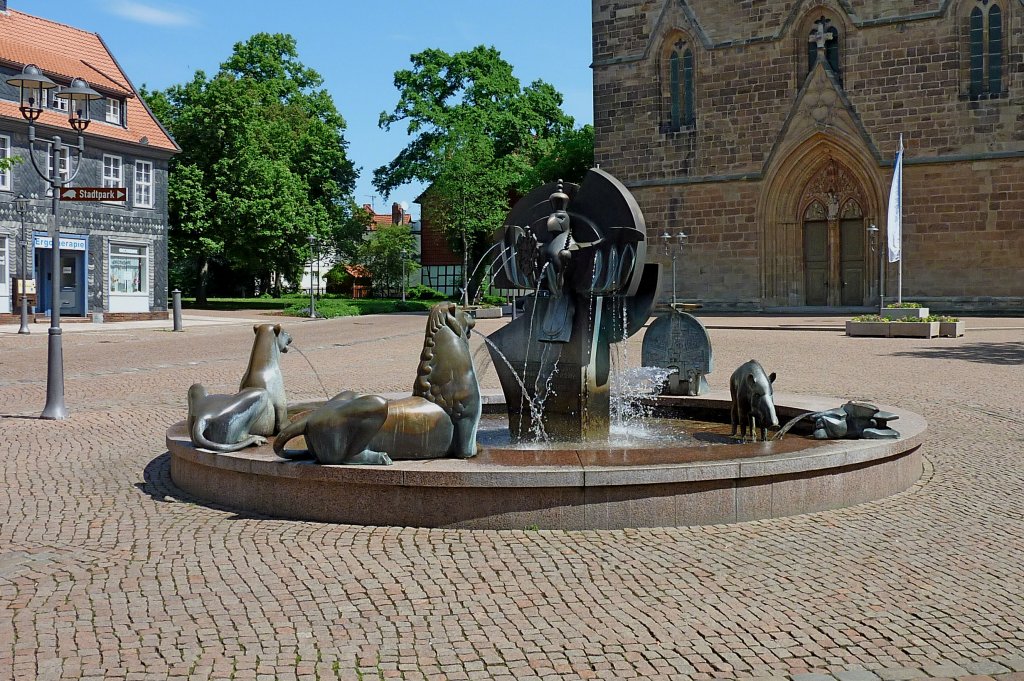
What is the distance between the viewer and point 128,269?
39.5 m

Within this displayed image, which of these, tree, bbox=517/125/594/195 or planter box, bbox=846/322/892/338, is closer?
planter box, bbox=846/322/892/338

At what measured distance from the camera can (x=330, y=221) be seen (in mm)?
57969

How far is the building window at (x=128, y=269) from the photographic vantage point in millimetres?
38875

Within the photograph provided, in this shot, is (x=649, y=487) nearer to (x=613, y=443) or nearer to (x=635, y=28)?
(x=613, y=443)

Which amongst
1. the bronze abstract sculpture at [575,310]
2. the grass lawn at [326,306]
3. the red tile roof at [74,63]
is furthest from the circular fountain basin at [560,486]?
the grass lawn at [326,306]

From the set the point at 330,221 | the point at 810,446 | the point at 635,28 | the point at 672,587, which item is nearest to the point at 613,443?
the point at 810,446

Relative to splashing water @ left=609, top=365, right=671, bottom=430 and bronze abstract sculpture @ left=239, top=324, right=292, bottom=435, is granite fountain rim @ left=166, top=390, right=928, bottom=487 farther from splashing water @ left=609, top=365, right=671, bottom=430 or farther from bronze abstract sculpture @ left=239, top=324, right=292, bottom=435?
splashing water @ left=609, top=365, right=671, bottom=430

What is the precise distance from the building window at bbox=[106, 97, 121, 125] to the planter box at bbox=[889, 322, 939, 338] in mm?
30133

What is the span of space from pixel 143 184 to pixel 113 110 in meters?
3.05

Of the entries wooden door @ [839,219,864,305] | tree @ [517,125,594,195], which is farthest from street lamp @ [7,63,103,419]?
tree @ [517,125,594,195]

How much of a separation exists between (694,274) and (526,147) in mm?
26262

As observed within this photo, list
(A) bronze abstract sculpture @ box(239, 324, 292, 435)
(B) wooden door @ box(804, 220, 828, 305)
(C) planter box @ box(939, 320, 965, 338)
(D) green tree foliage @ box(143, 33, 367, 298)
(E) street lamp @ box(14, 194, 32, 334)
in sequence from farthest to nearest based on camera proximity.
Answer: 1. (D) green tree foliage @ box(143, 33, 367, 298)
2. (B) wooden door @ box(804, 220, 828, 305)
3. (E) street lamp @ box(14, 194, 32, 334)
4. (C) planter box @ box(939, 320, 965, 338)
5. (A) bronze abstract sculpture @ box(239, 324, 292, 435)

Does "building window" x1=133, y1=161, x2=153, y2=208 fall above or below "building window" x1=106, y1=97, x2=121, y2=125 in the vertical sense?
below

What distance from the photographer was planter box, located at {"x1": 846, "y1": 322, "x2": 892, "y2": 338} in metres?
24.8
